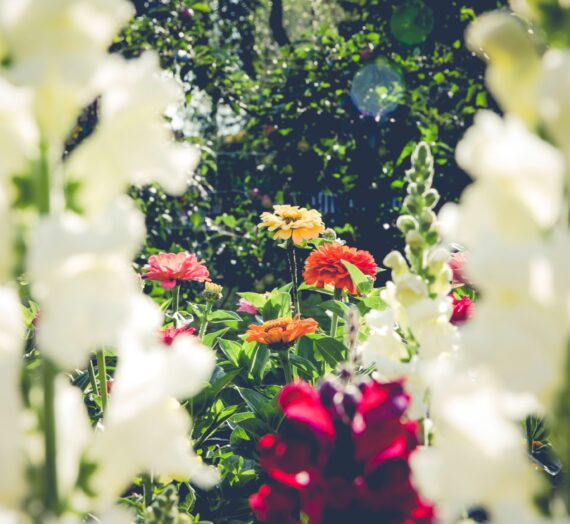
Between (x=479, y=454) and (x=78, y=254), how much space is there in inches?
11.2

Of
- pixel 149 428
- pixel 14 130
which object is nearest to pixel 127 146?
pixel 14 130

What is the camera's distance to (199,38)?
4008 millimetres

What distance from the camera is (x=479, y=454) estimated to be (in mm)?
525

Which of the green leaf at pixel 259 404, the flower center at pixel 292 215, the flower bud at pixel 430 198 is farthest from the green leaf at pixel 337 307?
the flower bud at pixel 430 198

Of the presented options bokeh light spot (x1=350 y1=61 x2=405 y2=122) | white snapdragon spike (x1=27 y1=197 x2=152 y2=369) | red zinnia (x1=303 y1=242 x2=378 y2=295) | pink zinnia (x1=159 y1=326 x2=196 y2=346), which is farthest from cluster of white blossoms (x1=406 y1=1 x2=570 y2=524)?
bokeh light spot (x1=350 y1=61 x2=405 y2=122)

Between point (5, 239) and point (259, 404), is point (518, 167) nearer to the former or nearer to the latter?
point (5, 239)

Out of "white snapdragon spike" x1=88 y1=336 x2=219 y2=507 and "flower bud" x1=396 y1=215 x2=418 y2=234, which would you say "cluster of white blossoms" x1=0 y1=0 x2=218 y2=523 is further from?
"flower bud" x1=396 y1=215 x2=418 y2=234

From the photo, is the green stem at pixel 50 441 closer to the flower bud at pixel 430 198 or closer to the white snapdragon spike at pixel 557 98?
the white snapdragon spike at pixel 557 98

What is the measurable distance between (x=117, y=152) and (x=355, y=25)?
3.73m

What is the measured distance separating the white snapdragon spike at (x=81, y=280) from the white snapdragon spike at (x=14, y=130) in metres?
0.05

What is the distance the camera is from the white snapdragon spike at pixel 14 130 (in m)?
0.52

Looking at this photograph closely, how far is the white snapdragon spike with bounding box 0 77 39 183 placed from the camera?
517 mm

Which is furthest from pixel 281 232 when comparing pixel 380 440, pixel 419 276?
pixel 380 440

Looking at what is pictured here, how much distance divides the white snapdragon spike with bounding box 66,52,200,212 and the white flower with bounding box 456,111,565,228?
0.21 metres
